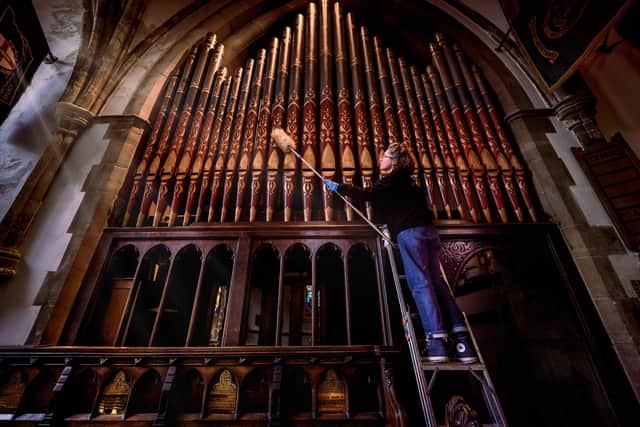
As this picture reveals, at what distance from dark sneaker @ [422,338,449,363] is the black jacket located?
0.86 metres

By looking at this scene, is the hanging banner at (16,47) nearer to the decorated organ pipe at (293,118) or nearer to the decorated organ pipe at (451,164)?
the decorated organ pipe at (293,118)

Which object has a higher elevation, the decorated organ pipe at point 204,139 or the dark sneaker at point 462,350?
the decorated organ pipe at point 204,139

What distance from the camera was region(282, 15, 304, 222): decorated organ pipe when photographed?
9.76ft

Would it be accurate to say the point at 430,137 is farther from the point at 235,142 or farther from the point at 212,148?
the point at 212,148

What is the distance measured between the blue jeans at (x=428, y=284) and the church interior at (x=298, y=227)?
26cm

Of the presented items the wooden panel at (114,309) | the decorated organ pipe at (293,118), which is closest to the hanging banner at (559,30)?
the decorated organ pipe at (293,118)

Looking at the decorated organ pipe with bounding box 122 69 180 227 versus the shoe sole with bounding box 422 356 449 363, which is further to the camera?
the decorated organ pipe with bounding box 122 69 180 227

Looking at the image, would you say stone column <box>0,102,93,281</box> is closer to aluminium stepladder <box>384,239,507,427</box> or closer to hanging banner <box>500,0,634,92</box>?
aluminium stepladder <box>384,239,507,427</box>

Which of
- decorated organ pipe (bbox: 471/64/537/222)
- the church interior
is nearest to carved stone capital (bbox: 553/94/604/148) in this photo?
the church interior

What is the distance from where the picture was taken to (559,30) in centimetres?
315

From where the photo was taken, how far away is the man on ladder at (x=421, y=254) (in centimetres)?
189

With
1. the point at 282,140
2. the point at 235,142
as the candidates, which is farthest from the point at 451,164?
the point at 235,142

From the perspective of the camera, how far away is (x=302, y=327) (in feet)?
13.4

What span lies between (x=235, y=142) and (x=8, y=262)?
96.9 inches
